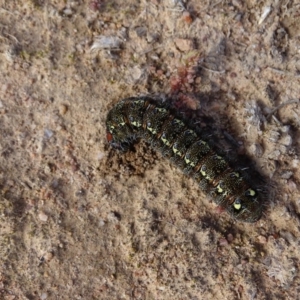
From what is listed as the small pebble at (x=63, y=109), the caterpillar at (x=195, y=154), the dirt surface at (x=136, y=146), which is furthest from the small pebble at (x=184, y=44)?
the small pebble at (x=63, y=109)

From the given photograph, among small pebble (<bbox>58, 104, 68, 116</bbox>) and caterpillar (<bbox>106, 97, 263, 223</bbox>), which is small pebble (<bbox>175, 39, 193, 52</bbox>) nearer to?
caterpillar (<bbox>106, 97, 263, 223</bbox>)

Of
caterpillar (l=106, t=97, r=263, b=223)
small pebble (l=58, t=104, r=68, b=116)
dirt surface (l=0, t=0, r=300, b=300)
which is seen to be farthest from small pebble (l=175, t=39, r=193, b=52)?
small pebble (l=58, t=104, r=68, b=116)

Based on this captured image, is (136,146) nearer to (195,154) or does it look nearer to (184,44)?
(195,154)

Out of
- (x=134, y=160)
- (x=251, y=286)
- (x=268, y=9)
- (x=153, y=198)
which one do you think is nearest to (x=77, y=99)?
(x=134, y=160)

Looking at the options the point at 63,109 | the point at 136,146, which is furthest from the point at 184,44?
the point at 63,109

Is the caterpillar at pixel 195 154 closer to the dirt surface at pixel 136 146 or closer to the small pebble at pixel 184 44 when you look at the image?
the dirt surface at pixel 136 146
